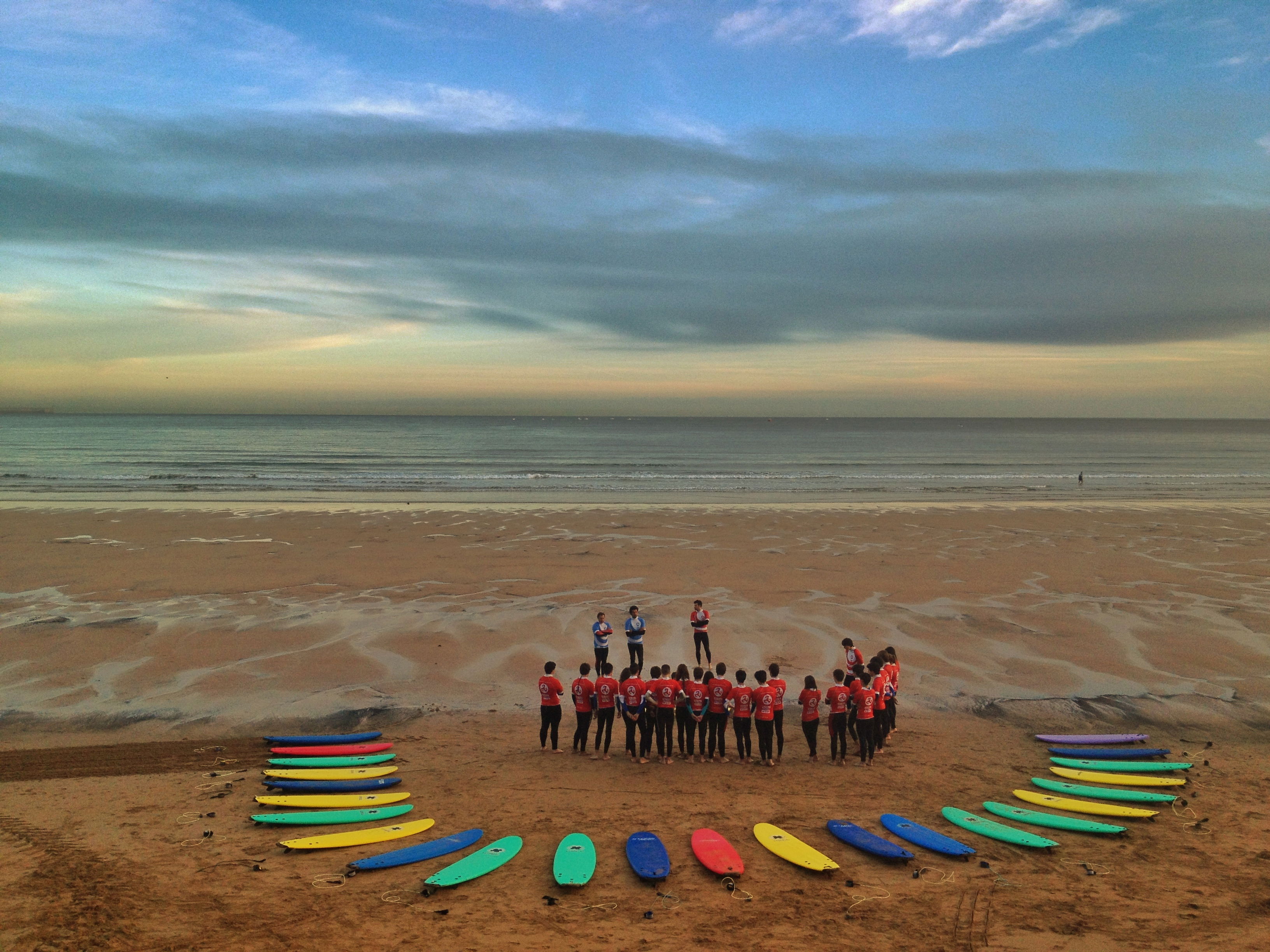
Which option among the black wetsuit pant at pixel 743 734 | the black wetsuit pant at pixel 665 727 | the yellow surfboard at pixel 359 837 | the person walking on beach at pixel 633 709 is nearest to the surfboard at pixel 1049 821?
the black wetsuit pant at pixel 743 734

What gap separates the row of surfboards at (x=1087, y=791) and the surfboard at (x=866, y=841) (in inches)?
50.4

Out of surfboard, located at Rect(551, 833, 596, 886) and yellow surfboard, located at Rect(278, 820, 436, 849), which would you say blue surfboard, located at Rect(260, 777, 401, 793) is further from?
surfboard, located at Rect(551, 833, 596, 886)

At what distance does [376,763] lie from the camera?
1120 centimetres

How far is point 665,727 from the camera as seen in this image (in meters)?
11.7

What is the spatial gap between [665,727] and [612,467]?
5810 cm

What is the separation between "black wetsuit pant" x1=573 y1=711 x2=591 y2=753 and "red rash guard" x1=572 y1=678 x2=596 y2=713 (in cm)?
5

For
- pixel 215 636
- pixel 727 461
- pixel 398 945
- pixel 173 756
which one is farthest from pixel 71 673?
pixel 727 461

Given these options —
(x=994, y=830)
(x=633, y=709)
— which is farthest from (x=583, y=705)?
(x=994, y=830)

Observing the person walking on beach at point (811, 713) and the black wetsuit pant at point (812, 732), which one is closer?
the person walking on beach at point (811, 713)

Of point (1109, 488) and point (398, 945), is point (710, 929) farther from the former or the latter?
point (1109, 488)

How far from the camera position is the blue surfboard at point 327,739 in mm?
11805

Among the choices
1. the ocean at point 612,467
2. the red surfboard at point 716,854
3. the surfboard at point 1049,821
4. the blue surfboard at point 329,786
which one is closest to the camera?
the red surfboard at point 716,854

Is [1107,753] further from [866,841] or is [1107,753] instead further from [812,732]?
[866,841]

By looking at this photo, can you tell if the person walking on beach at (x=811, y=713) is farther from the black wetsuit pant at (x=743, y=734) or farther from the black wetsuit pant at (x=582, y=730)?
the black wetsuit pant at (x=582, y=730)
